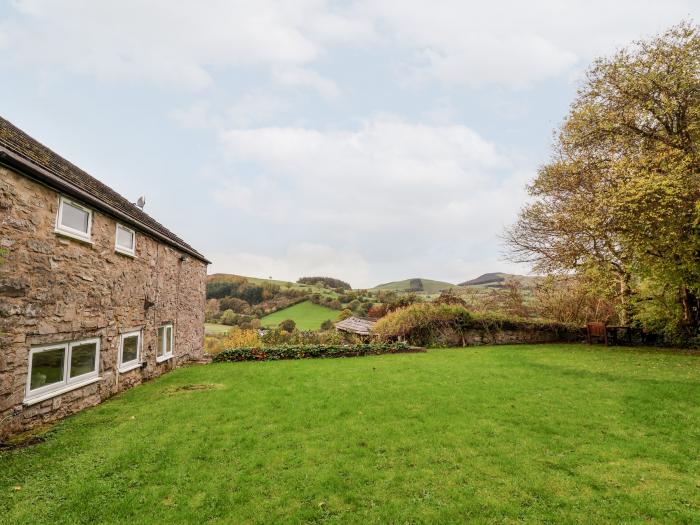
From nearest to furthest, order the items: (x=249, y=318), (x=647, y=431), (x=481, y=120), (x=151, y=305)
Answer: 1. (x=647, y=431)
2. (x=151, y=305)
3. (x=481, y=120)
4. (x=249, y=318)

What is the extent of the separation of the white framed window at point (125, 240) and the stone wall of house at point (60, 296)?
0.59 ft

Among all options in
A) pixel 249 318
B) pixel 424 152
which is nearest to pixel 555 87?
pixel 424 152

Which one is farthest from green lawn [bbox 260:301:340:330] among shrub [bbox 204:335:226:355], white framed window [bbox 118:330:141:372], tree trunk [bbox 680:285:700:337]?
tree trunk [bbox 680:285:700:337]

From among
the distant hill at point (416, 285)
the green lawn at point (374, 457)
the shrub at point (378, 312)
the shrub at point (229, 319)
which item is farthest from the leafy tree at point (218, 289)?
the green lawn at point (374, 457)

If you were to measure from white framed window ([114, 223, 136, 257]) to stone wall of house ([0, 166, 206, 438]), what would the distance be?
18cm

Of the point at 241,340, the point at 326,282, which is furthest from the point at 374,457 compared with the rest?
the point at 326,282

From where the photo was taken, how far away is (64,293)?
22.9 feet

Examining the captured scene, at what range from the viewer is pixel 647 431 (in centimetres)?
589

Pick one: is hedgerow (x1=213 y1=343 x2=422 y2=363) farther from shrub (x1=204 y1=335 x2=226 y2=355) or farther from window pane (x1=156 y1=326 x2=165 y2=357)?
shrub (x1=204 y1=335 x2=226 y2=355)

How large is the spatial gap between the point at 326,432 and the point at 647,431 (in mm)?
5628

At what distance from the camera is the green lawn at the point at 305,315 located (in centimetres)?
3011

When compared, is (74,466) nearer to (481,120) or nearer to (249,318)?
(481,120)

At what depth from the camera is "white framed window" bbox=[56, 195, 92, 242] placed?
6969 mm

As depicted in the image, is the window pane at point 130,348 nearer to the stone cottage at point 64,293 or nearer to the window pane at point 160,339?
the stone cottage at point 64,293
